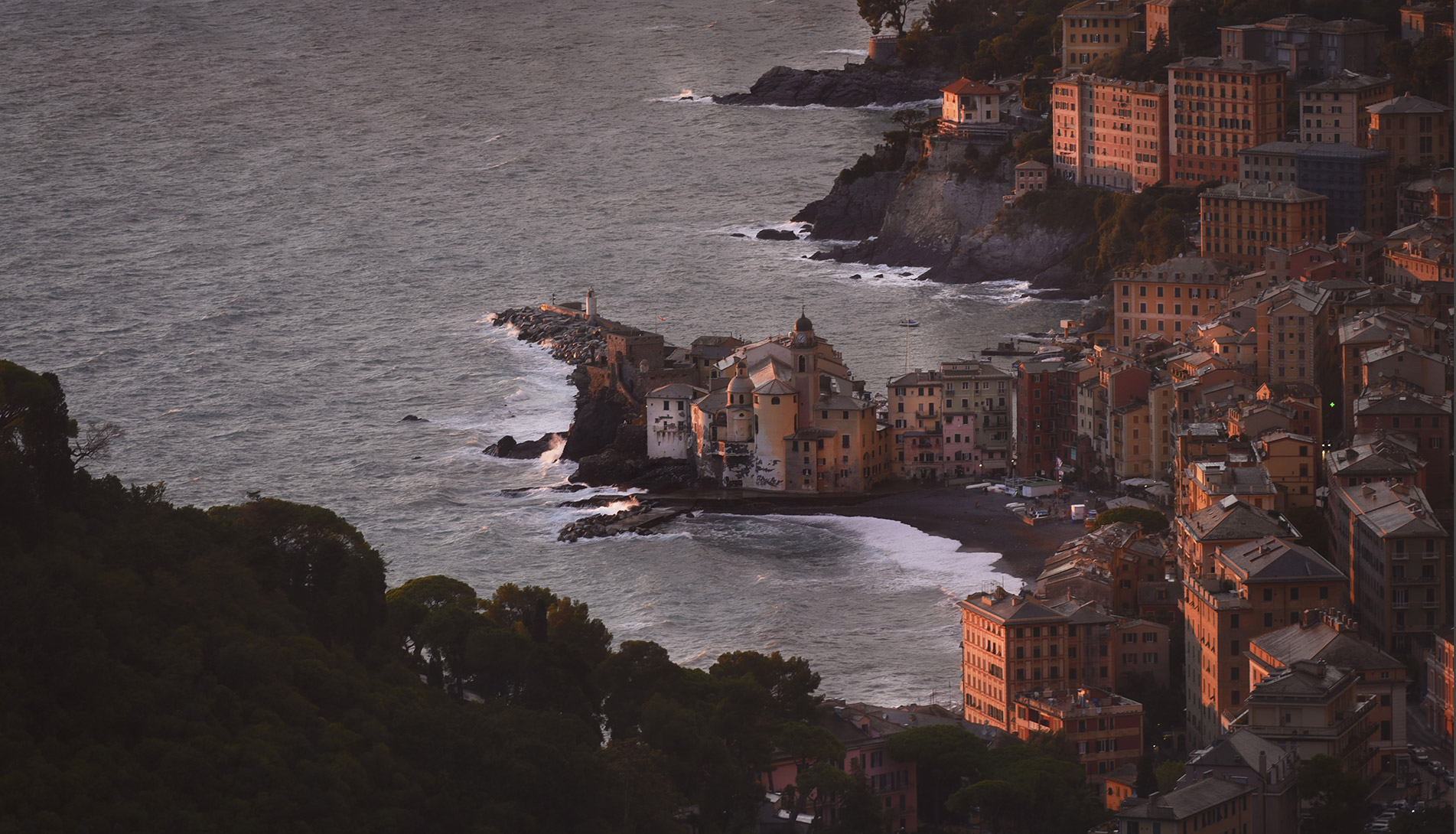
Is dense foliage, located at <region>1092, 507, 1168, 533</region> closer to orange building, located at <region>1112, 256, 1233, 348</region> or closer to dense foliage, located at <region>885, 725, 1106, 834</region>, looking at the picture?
dense foliage, located at <region>885, 725, 1106, 834</region>

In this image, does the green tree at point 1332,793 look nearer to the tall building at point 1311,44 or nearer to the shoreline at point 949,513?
the shoreline at point 949,513

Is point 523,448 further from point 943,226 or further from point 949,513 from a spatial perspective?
point 943,226

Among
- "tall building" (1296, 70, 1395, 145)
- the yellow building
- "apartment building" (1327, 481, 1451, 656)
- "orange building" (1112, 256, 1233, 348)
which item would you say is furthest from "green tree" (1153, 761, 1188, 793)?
"tall building" (1296, 70, 1395, 145)

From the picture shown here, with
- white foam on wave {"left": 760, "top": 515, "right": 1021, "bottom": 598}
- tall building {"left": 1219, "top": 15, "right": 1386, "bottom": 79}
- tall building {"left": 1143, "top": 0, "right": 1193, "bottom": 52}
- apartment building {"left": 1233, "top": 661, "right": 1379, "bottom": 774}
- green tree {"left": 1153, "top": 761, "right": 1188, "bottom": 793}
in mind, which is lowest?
green tree {"left": 1153, "top": 761, "right": 1188, "bottom": 793}

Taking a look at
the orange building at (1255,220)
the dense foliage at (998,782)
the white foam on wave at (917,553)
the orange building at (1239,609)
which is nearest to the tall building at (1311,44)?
the orange building at (1255,220)

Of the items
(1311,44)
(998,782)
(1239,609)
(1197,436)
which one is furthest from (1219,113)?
(998,782)

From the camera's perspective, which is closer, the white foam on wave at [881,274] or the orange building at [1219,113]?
the orange building at [1219,113]

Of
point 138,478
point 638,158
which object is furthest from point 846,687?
point 638,158
